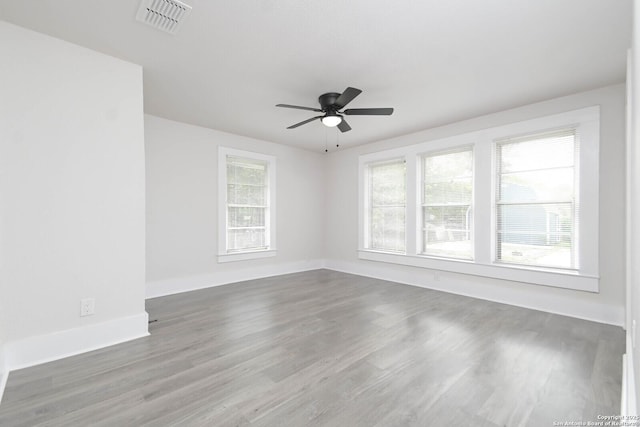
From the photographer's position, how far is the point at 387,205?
5.55 metres

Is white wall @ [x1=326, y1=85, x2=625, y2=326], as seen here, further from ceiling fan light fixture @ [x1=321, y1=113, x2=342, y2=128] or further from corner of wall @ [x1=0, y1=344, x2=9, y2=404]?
corner of wall @ [x1=0, y1=344, x2=9, y2=404]

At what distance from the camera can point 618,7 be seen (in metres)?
1.96

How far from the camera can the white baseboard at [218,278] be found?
167 inches

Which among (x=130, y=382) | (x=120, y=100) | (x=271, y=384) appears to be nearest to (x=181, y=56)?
(x=120, y=100)

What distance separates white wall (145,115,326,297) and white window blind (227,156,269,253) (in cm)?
26

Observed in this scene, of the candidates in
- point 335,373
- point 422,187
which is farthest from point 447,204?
point 335,373

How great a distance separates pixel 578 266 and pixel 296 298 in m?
3.57

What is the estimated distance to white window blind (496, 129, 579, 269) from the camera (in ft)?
11.6

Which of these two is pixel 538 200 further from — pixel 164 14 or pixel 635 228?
pixel 164 14

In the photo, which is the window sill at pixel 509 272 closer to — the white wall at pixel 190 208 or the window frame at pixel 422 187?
the window frame at pixel 422 187

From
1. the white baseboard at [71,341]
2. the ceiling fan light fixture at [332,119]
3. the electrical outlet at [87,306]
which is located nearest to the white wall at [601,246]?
the ceiling fan light fixture at [332,119]

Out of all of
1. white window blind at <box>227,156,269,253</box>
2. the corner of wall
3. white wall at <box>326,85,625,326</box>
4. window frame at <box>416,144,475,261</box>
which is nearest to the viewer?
the corner of wall

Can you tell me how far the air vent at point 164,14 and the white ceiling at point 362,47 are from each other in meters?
0.06

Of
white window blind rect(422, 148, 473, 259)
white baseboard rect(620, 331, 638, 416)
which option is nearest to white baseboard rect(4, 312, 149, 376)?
white baseboard rect(620, 331, 638, 416)
